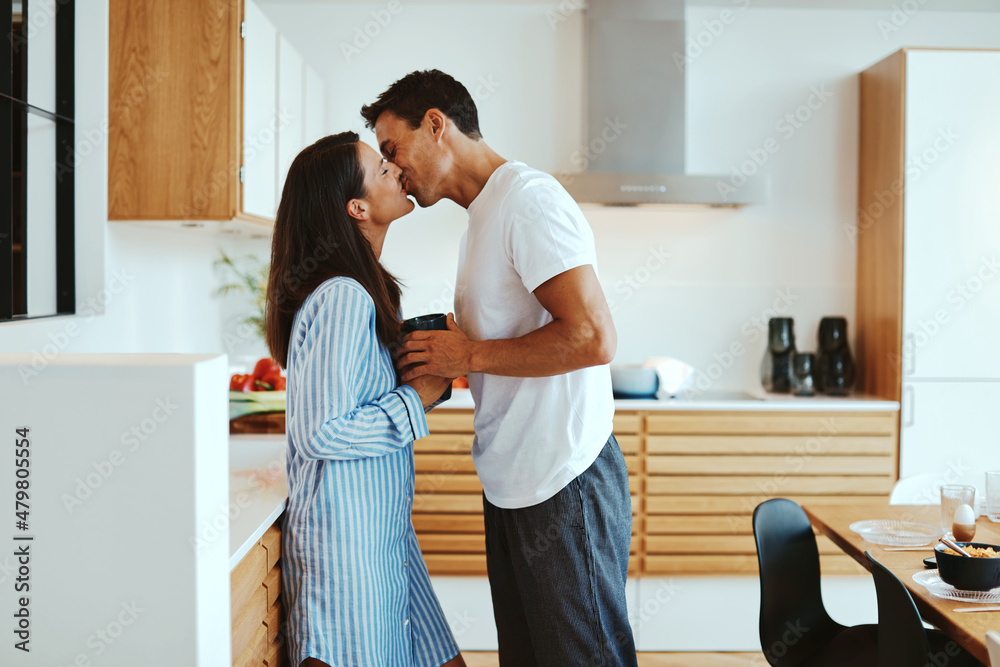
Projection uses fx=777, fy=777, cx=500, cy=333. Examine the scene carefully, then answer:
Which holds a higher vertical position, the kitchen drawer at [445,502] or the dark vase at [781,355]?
the dark vase at [781,355]

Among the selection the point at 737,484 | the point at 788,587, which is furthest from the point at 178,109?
the point at 737,484

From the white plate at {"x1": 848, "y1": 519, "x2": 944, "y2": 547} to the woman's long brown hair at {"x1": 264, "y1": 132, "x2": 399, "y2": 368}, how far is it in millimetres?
1172

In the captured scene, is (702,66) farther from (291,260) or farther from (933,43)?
(291,260)

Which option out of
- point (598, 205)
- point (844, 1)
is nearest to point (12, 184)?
point (598, 205)

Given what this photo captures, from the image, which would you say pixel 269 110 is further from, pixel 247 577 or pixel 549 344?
pixel 247 577

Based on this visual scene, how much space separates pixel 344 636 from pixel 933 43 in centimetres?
362

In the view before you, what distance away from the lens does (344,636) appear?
1286 mm

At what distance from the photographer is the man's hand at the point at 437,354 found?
1.40m

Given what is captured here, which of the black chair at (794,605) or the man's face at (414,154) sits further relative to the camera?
the black chair at (794,605)

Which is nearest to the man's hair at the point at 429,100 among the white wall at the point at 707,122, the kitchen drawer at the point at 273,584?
the kitchen drawer at the point at 273,584

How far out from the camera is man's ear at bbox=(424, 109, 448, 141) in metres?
1.56

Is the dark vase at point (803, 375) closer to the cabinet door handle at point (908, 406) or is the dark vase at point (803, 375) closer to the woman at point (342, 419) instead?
the cabinet door handle at point (908, 406)

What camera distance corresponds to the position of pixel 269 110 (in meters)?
Result: 2.68

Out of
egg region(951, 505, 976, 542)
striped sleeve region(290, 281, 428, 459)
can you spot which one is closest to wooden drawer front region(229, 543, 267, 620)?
striped sleeve region(290, 281, 428, 459)
